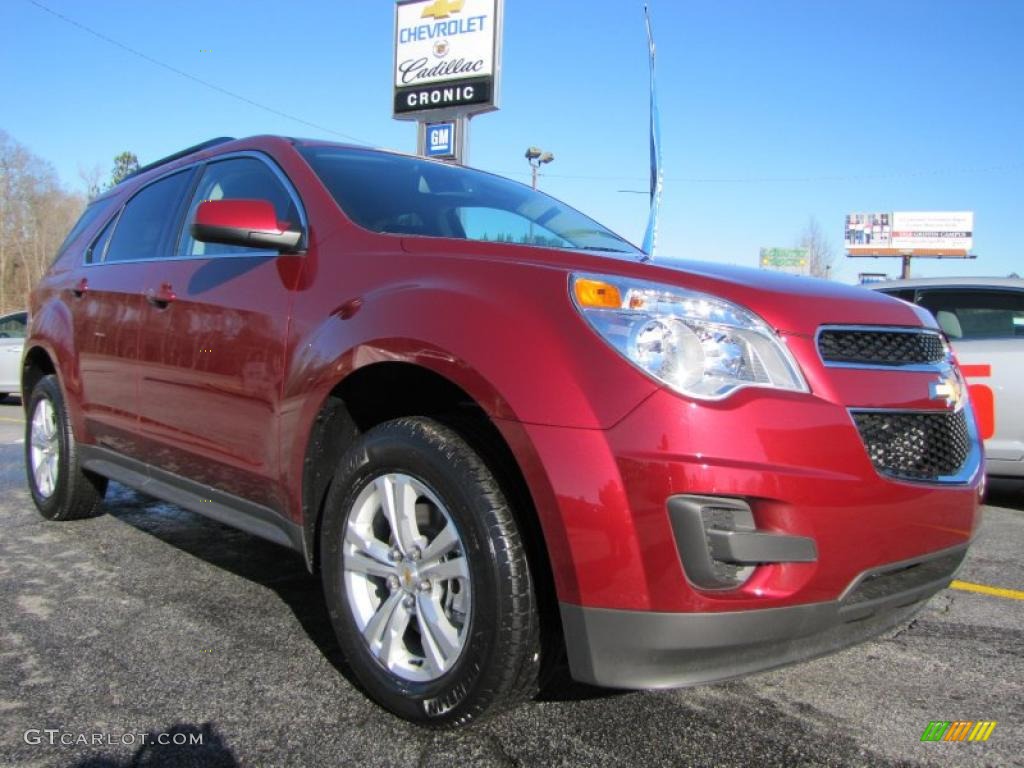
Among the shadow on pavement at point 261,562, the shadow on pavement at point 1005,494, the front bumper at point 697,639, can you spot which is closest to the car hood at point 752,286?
the front bumper at point 697,639

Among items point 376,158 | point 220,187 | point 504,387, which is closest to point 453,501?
point 504,387

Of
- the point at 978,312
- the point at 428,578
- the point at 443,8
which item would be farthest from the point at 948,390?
the point at 443,8

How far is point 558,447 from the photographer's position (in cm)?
195

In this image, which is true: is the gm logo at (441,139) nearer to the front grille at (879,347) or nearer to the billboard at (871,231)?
the front grille at (879,347)

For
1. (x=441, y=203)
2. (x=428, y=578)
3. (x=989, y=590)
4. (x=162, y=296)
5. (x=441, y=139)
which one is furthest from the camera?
(x=441, y=139)

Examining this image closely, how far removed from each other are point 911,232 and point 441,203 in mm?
70925

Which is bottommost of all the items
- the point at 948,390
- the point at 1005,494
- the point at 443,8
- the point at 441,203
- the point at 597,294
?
the point at 1005,494

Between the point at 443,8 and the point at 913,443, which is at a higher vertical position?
the point at 443,8

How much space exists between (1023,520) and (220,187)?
5.12 meters

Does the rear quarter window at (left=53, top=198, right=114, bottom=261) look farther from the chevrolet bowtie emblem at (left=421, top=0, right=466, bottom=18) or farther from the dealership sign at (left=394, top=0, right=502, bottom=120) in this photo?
the chevrolet bowtie emblem at (left=421, top=0, right=466, bottom=18)

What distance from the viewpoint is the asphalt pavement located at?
2164mm

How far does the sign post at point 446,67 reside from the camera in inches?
579

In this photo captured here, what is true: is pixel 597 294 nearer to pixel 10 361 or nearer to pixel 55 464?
pixel 55 464

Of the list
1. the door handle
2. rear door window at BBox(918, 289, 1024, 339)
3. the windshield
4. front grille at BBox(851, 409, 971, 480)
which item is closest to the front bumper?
front grille at BBox(851, 409, 971, 480)
